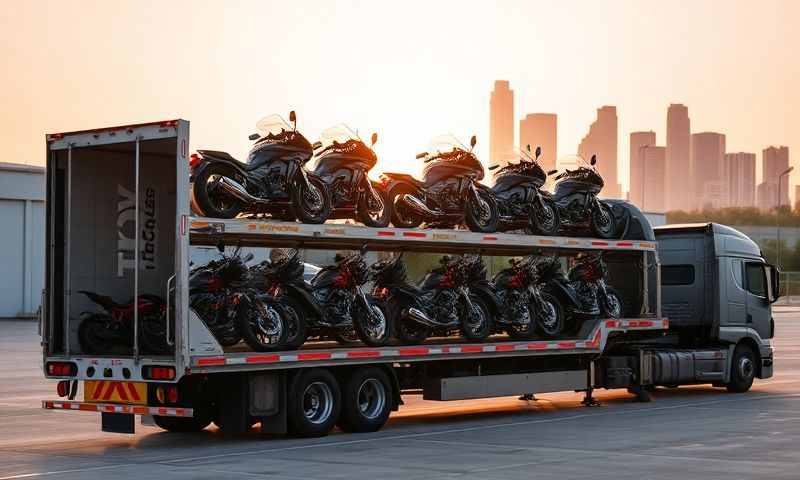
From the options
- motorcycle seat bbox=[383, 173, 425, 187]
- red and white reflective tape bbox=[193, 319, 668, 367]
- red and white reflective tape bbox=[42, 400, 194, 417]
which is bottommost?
red and white reflective tape bbox=[42, 400, 194, 417]

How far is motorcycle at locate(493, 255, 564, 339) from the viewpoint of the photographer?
1891 cm

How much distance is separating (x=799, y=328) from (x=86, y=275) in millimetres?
39643

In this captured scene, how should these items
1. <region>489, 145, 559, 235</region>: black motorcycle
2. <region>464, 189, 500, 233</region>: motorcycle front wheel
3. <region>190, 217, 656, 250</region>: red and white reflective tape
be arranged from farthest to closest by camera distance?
<region>489, 145, 559, 235</region>: black motorcycle
<region>464, 189, 500, 233</region>: motorcycle front wheel
<region>190, 217, 656, 250</region>: red and white reflective tape

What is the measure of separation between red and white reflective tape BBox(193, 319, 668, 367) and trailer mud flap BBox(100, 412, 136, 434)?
1300 millimetres

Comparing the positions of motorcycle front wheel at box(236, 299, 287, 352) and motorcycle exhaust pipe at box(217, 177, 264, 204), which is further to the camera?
motorcycle exhaust pipe at box(217, 177, 264, 204)

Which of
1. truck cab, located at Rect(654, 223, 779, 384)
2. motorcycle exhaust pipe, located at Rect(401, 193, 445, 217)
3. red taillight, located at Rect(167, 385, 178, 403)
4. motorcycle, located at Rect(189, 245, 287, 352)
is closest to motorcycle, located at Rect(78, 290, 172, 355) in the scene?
motorcycle, located at Rect(189, 245, 287, 352)

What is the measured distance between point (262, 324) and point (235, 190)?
4.90ft

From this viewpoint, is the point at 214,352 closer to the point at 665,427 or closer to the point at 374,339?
the point at 374,339

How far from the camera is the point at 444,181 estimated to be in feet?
59.8

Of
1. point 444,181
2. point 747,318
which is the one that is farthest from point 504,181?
point 747,318

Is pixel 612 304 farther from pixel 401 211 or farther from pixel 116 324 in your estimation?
pixel 116 324

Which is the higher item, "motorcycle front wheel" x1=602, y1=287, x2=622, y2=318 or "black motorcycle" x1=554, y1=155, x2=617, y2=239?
"black motorcycle" x1=554, y1=155, x2=617, y2=239

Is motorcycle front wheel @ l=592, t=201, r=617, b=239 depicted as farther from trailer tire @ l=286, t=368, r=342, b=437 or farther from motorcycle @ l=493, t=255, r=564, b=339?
trailer tire @ l=286, t=368, r=342, b=437

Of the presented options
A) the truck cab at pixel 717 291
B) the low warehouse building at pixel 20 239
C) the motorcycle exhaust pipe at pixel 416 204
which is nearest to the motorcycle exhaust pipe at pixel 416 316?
the motorcycle exhaust pipe at pixel 416 204
